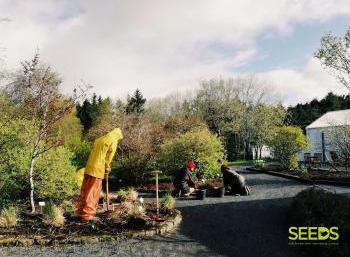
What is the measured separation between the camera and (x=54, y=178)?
16.2 m

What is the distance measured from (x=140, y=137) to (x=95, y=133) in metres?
13.6

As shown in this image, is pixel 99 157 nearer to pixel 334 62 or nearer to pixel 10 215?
pixel 10 215

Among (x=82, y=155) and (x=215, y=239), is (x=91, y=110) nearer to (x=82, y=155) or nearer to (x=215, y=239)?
(x=82, y=155)

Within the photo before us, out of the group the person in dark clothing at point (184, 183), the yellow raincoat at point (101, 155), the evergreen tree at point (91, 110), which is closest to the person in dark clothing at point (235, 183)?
the person in dark clothing at point (184, 183)

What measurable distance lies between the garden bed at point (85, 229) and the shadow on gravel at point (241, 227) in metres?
0.82

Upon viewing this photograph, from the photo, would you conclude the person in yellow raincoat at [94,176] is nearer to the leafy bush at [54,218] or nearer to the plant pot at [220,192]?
the leafy bush at [54,218]

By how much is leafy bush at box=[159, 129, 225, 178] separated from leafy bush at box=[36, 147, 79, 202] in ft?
22.9

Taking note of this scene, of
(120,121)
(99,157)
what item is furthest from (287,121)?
(99,157)

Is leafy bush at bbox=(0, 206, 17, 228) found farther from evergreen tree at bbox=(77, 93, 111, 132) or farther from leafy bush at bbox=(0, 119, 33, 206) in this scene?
evergreen tree at bbox=(77, 93, 111, 132)

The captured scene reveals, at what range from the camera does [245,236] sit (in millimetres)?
11008

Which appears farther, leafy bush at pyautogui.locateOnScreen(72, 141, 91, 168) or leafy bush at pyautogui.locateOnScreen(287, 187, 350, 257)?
leafy bush at pyautogui.locateOnScreen(72, 141, 91, 168)

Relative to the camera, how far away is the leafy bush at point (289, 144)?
28.4 m

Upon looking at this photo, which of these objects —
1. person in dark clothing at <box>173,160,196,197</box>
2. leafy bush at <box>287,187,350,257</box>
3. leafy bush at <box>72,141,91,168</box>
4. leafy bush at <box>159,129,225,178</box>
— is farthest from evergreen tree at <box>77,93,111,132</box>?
leafy bush at <box>287,187,350,257</box>

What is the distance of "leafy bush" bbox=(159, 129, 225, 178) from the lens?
2230 cm
